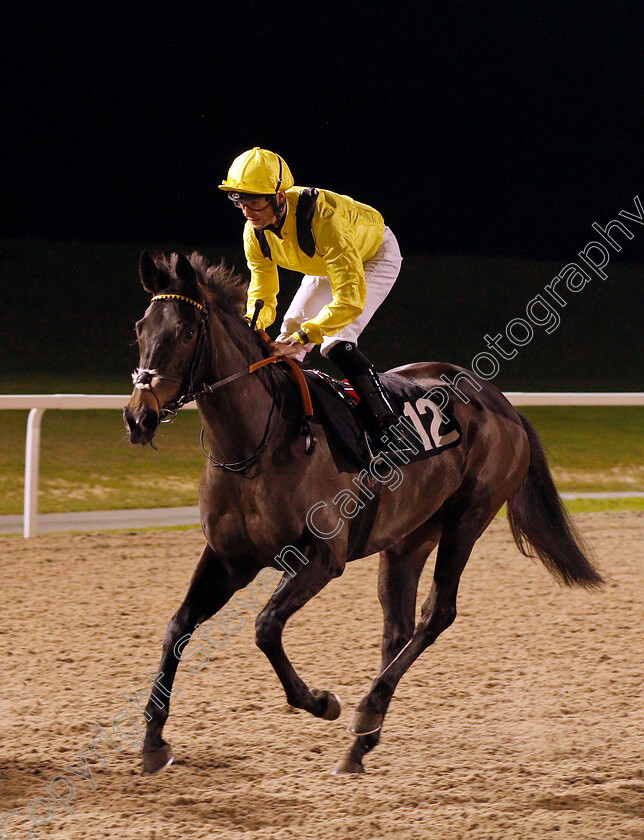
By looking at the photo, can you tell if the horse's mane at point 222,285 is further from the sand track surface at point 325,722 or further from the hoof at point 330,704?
the sand track surface at point 325,722

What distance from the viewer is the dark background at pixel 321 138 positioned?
16.2 metres

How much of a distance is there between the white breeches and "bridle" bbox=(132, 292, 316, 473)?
0.51 metres

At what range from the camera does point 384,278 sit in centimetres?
370

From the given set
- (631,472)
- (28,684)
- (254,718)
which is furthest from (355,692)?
(631,472)

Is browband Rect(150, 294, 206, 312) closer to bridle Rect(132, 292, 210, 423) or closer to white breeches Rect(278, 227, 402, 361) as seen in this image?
bridle Rect(132, 292, 210, 423)

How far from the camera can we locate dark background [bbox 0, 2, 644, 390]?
16234mm

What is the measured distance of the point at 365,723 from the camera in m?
3.05

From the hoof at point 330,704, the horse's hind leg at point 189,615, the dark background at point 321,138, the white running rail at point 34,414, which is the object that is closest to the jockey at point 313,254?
the horse's hind leg at point 189,615

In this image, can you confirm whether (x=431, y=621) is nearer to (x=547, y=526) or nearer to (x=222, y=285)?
(x=547, y=526)

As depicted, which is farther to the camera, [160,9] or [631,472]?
[160,9]

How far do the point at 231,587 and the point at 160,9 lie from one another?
1482cm

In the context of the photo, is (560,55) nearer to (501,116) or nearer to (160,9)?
(501,116)

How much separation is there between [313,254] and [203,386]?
71cm

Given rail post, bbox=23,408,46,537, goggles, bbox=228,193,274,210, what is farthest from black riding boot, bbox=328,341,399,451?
rail post, bbox=23,408,46,537
